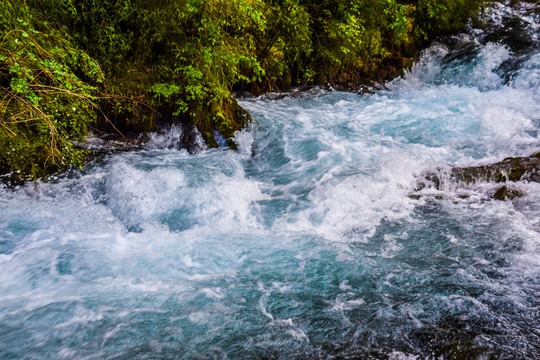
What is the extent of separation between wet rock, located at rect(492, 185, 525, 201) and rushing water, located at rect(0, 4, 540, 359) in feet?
0.39

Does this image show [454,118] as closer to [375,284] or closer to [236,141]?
[236,141]

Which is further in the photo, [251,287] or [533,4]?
[533,4]

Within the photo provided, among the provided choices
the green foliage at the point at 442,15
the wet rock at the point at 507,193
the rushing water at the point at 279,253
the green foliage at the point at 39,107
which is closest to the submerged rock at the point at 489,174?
the rushing water at the point at 279,253

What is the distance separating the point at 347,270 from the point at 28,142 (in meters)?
4.30

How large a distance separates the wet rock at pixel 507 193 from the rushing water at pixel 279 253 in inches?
4.7

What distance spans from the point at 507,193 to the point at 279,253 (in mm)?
3136

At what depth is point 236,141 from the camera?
20.8ft

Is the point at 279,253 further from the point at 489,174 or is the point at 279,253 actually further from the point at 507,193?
the point at 489,174

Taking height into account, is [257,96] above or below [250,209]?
Answer: above

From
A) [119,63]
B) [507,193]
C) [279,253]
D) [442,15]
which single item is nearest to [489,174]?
[507,193]

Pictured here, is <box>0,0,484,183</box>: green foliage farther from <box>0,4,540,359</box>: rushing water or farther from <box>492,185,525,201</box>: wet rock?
<box>492,185,525,201</box>: wet rock

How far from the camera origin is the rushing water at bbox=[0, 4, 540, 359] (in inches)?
94.9

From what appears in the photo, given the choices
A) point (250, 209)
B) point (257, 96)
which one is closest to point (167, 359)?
point (250, 209)

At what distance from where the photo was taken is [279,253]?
3.71 m
